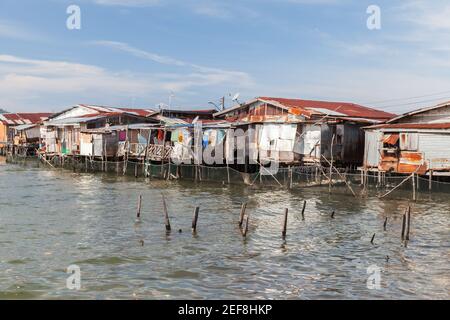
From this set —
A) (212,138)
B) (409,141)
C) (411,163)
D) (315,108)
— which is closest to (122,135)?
(212,138)

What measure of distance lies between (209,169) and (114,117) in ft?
42.5

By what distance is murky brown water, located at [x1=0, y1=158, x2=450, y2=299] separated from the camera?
33.1 ft

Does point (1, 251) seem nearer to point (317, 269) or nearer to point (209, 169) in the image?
point (317, 269)

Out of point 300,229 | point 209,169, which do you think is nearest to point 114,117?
point 209,169

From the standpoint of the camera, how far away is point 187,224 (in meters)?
16.5

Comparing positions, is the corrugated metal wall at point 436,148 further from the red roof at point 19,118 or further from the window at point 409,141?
the red roof at point 19,118

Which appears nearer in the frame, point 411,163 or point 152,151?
point 411,163

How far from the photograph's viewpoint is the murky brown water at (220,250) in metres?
10.1

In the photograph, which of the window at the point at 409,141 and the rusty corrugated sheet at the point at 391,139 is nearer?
→ the window at the point at 409,141

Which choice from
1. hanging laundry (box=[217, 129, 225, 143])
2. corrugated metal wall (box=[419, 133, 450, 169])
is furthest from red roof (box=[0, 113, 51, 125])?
corrugated metal wall (box=[419, 133, 450, 169])

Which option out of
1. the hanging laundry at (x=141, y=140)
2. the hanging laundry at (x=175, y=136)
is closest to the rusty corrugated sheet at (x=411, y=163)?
the hanging laundry at (x=175, y=136)

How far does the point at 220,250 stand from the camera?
13031 millimetres

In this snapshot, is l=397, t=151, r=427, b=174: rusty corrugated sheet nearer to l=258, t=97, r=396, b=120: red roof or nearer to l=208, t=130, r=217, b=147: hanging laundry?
l=258, t=97, r=396, b=120: red roof

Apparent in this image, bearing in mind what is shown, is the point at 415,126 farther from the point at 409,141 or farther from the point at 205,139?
the point at 205,139
